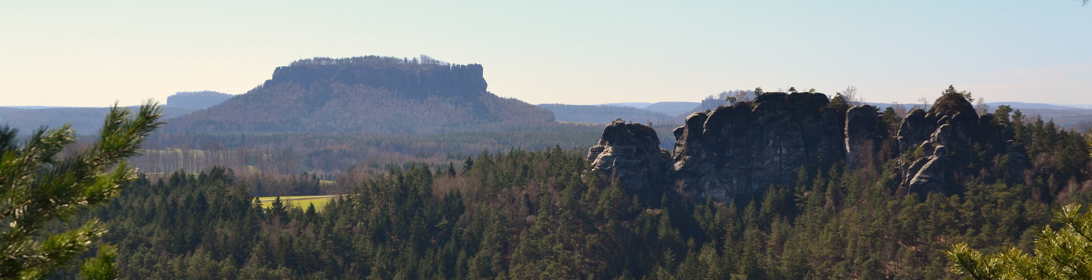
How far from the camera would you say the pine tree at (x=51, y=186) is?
8820 millimetres

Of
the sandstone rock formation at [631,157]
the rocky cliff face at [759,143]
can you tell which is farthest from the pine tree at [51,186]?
the sandstone rock formation at [631,157]

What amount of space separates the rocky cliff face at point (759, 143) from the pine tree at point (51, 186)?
319 ft

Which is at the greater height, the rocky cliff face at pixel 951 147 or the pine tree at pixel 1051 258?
the pine tree at pixel 1051 258

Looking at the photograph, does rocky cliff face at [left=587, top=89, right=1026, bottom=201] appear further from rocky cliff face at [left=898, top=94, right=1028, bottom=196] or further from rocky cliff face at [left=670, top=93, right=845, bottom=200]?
rocky cliff face at [left=898, top=94, right=1028, bottom=196]

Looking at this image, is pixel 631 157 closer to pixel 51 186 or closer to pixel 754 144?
pixel 754 144

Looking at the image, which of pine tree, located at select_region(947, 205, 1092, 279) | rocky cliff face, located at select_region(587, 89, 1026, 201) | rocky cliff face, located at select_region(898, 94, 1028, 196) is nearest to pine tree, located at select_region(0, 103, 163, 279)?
pine tree, located at select_region(947, 205, 1092, 279)

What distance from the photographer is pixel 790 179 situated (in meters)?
106

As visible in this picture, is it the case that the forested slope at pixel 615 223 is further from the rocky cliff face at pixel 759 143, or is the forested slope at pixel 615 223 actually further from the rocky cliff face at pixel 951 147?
the rocky cliff face at pixel 759 143

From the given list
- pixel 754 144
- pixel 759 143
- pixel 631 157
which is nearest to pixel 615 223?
pixel 631 157

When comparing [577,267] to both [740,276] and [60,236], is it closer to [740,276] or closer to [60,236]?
[740,276]

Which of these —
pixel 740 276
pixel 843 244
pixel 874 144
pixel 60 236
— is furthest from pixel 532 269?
pixel 60 236

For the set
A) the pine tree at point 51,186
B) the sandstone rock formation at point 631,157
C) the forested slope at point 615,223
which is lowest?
the forested slope at point 615,223

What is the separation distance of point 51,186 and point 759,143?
107 metres

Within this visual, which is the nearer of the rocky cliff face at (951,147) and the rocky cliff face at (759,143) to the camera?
the rocky cliff face at (951,147)
